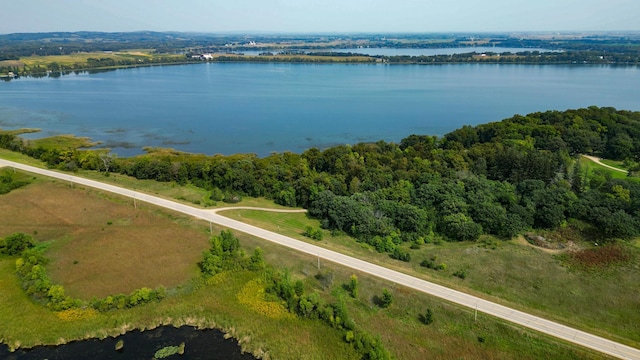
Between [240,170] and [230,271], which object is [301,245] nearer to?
[230,271]

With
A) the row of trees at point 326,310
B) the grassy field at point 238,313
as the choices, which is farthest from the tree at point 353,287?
the grassy field at point 238,313

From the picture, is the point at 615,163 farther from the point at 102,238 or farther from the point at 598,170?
the point at 102,238

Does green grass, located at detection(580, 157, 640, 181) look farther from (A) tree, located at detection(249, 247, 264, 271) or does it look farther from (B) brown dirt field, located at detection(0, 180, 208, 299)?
(B) brown dirt field, located at detection(0, 180, 208, 299)

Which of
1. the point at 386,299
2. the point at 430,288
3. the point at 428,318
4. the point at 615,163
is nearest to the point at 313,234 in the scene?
the point at 386,299

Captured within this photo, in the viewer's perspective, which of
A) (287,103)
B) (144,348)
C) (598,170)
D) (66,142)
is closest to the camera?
(144,348)

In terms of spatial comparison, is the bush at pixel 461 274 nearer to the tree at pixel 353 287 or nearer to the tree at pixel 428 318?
the tree at pixel 428 318

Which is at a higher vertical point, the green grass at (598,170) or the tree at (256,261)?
the green grass at (598,170)
